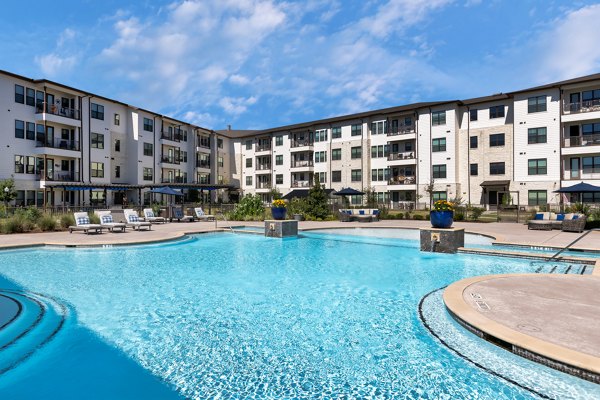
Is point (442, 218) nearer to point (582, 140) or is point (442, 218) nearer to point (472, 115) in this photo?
point (582, 140)

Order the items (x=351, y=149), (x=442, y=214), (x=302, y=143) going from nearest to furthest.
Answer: (x=442, y=214) < (x=351, y=149) < (x=302, y=143)

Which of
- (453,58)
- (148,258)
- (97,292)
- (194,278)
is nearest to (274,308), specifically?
(194,278)

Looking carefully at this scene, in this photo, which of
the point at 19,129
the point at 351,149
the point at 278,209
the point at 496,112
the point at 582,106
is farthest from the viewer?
the point at 351,149

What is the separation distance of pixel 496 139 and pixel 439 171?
6.93 meters

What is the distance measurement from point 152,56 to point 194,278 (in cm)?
1992

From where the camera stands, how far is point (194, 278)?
1021 centimetres

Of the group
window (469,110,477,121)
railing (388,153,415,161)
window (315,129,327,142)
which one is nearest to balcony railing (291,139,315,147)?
window (315,129,327,142)

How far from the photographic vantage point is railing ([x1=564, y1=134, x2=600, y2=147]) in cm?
3616

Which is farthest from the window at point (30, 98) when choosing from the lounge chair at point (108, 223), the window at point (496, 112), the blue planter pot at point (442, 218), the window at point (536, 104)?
the window at point (536, 104)

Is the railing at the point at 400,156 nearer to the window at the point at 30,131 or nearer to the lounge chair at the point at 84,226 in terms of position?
the lounge chair at the point at 84,226

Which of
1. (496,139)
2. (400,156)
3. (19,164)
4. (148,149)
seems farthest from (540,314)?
(148,149)

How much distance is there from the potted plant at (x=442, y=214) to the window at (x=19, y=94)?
38148 mm

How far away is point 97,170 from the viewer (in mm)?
41719

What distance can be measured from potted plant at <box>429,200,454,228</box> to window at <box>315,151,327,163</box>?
4000cm
